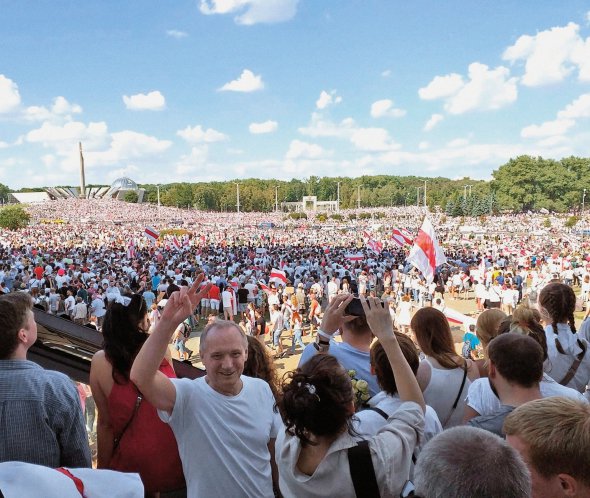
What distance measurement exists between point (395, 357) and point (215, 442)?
0.75 meters

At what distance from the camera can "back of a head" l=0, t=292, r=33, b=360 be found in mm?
1853

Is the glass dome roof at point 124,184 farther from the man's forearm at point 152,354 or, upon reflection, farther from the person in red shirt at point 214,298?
the man's forearm at point 152,354

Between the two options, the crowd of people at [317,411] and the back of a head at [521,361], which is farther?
the back of a head at [521,361]

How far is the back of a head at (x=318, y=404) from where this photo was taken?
154 cm

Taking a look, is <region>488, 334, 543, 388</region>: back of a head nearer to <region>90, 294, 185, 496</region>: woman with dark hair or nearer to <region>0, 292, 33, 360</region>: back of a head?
<region>90, 294, 185, 496</region>: woman with dark hair

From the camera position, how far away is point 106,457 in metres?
2.14

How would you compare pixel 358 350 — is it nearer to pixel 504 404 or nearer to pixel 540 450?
pixel 504 404

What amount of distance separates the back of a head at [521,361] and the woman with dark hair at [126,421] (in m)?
1.50

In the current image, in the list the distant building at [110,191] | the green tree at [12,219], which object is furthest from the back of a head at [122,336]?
the distant building at [110,191]

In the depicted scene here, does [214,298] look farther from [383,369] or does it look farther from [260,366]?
[383,369]

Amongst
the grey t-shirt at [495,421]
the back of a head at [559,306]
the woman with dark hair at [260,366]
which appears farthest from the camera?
the back of a head at [559,306]

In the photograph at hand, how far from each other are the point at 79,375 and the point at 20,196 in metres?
144

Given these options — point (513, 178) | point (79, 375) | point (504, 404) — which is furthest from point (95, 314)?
point (513, 178)

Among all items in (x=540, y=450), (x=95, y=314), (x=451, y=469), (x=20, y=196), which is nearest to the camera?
(x=451, y=469)
